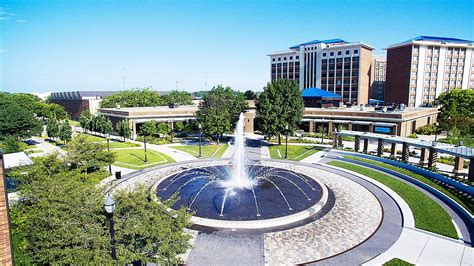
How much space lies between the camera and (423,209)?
19.6 m

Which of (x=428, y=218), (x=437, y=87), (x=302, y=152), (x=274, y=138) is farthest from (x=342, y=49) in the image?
(x=428, y=218)

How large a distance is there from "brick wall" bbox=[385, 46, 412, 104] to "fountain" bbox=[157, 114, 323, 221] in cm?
7038

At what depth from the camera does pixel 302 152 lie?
38281mm

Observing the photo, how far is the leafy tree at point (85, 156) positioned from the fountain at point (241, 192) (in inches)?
250

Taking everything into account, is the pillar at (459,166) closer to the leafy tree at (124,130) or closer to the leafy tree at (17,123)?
the leafy tree at (124,130)

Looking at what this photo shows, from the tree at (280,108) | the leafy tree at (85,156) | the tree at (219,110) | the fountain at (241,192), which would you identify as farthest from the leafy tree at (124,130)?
the tree at (280,108)

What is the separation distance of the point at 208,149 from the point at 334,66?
6788 cm

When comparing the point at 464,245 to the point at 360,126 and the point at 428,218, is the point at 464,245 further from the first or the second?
the point at 360,126

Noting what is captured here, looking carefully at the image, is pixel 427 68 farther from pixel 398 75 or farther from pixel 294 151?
pixel 294 151

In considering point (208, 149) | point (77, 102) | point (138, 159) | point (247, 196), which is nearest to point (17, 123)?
point (138, 159)

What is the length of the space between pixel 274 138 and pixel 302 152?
1029cm

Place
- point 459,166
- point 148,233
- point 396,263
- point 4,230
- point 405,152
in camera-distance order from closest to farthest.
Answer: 1. point 4,230
2. point 148,233
3. point 396,263
4. point 459,166
5. point 405,152

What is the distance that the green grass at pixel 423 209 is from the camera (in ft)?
55.6

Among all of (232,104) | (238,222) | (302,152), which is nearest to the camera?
(238,222)
